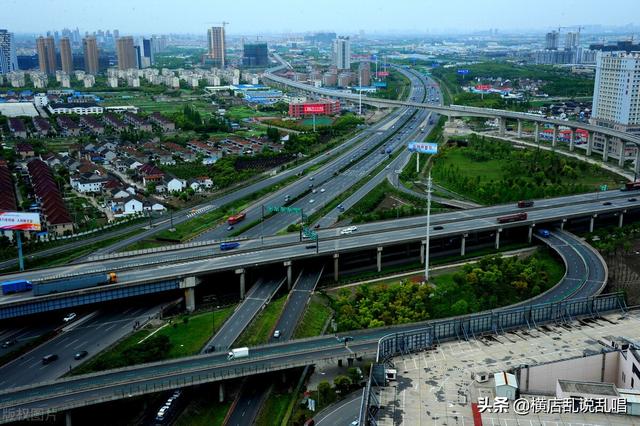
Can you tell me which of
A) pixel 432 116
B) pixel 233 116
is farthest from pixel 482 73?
pixel 233 116

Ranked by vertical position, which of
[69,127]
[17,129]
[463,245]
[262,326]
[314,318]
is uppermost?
[17,129]

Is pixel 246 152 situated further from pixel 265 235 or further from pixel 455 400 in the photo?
pixel 455 400

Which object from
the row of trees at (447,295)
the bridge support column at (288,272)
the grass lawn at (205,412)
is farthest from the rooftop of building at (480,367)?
the bridge support column at (288,272)

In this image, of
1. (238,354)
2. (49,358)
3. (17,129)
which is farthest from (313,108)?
(238,354)

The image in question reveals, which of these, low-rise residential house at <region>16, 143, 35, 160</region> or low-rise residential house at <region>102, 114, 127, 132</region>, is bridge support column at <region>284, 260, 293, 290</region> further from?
low-rise residential house at <region>102, 114, 127, 132</region>

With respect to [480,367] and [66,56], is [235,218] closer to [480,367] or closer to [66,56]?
[480,367]

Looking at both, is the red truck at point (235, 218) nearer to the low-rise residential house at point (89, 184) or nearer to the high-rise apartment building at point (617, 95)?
the low-rise residential house at point (89, 184)
